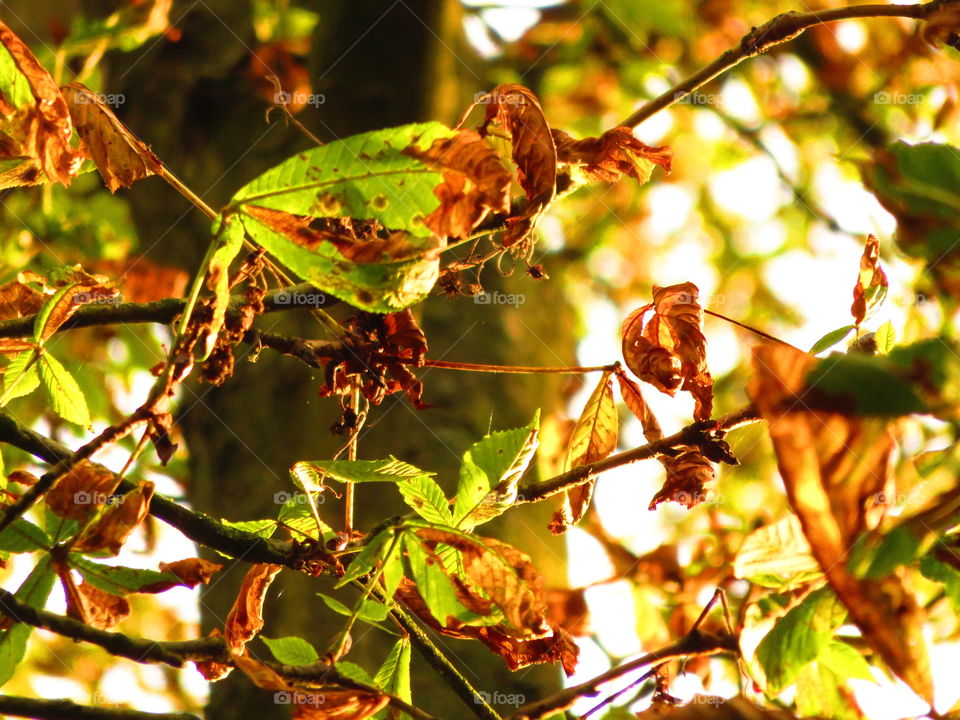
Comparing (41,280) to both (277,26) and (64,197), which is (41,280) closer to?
(277,26)

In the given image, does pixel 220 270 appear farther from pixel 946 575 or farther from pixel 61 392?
pixel 946 575

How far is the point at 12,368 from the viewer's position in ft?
2.83

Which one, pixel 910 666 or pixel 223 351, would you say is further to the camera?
pixel 223 351

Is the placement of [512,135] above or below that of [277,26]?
below

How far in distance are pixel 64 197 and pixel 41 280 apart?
1.99 m

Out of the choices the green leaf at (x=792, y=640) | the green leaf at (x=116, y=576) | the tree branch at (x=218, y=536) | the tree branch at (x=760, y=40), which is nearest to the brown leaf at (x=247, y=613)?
the tree branch at (x=218, y=536)

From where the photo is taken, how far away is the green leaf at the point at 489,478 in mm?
814

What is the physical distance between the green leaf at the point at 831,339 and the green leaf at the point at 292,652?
0.56 m

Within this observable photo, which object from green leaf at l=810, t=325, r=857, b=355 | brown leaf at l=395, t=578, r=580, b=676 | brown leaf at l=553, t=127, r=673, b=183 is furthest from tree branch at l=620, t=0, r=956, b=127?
brown leaf at l=395, t=578, r=580, b=676

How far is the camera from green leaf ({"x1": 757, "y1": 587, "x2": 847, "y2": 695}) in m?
0.64

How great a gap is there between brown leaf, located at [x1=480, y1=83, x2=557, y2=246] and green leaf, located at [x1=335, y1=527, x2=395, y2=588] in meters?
0.28

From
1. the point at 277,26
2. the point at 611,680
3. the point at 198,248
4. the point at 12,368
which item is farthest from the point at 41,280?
the point at 277,26

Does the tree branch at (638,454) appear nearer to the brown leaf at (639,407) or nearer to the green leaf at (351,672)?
the brown leaf at (639,407)

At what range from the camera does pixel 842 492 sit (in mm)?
425
